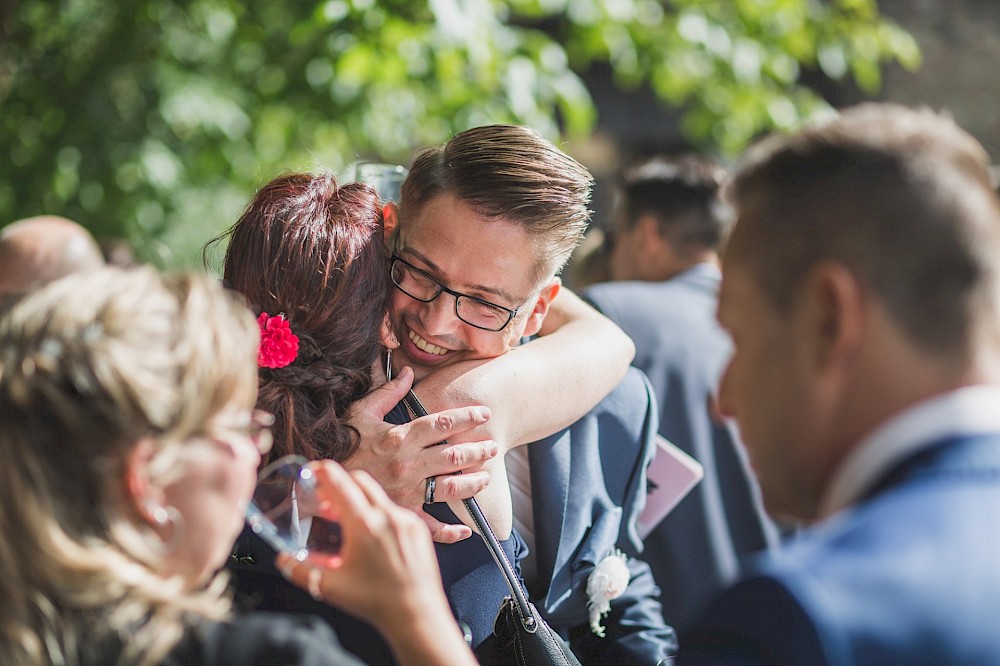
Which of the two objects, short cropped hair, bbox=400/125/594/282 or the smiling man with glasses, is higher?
short cropped hair, bbox=400/125/594/282

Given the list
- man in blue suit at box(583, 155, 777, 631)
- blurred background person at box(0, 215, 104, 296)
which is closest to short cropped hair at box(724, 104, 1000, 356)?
man in blue suit at box(583, 155, 777, 631)

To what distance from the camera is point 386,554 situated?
136 cm

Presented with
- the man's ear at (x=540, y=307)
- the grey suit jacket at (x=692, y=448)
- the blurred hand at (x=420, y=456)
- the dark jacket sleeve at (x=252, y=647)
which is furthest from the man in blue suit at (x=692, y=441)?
the dark jacket sleeve at (x=252, y=647)

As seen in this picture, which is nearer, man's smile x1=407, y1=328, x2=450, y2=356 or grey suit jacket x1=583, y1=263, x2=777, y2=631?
man's smile x1=407, y1=328, x2=450, y2=356

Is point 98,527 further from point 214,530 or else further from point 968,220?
point 968,220

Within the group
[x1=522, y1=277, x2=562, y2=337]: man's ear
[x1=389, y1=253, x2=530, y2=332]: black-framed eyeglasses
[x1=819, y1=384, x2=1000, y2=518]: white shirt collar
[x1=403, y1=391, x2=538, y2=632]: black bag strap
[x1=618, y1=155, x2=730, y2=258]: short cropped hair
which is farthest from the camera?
[x1=618, y1=155, x2=730, y2=258]: short cropped hair

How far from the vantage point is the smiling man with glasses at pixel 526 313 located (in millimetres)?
2111

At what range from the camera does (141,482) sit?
1.26 meters

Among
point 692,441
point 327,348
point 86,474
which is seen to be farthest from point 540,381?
point 692,441

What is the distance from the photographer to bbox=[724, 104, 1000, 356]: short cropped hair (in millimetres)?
1253

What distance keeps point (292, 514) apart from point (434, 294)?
73 cm

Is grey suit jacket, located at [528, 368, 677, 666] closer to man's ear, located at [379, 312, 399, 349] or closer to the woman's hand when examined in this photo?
man's ear, located at [379, 312, 399, 349]

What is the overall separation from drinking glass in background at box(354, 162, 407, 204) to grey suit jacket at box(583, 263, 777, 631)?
111cm

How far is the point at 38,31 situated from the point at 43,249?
119 cm
